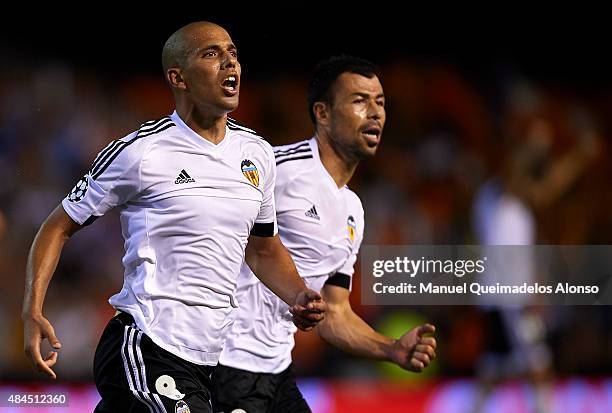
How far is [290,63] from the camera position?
23.1ft

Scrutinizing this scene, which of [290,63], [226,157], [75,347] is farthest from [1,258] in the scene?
[226,157]

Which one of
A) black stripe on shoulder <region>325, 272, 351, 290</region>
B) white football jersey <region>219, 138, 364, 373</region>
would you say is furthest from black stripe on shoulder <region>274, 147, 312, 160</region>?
black stripe on shoulder <region>325, 272, 351, 290</region>

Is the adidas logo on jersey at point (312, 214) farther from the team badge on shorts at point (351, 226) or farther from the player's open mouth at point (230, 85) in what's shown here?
the player's open mouth at point (230, 85)

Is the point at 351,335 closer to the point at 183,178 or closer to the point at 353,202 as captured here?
the point at 353,202

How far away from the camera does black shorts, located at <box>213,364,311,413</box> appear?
146 inches

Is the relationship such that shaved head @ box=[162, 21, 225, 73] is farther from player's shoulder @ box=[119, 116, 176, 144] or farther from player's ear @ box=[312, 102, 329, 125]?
player's ear @ box=[312, 102, 329, 125]

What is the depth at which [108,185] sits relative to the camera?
3.11 meters

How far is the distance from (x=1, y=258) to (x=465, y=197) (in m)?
3.21

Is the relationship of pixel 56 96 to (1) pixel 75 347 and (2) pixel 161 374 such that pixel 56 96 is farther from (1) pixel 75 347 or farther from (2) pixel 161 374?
(2) pixel 161 374

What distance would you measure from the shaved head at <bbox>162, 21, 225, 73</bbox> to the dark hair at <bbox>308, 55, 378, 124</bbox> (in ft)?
3.73

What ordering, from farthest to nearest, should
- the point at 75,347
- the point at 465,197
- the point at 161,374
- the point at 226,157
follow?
the point at 465,197
the point at 75,347
the point at 226,157
the point at 161,374

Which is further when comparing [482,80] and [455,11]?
[482,80]

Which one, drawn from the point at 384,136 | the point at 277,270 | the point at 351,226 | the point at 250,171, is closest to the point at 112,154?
the point at 250,171

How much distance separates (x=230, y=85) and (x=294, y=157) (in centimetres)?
81
